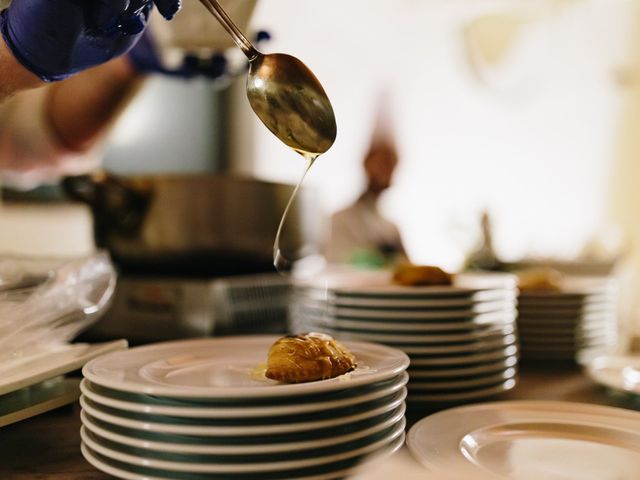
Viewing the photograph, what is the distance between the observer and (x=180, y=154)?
10.1 feet

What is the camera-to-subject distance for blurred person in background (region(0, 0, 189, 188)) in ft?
2.03

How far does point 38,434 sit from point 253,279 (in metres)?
0.49

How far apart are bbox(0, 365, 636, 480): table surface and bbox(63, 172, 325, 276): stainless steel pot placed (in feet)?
1.14

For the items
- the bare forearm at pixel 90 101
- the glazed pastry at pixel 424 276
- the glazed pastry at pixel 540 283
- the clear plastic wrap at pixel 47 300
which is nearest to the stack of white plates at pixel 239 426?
the clear plastic wrap at pixel 47 300

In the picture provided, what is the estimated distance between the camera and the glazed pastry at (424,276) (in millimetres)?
796

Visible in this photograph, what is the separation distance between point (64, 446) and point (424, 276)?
1.49 ft

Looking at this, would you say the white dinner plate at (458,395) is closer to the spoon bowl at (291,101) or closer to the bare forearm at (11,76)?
the spoon bowl at (291,101)

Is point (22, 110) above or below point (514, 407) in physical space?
above

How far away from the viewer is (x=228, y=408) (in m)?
0.43

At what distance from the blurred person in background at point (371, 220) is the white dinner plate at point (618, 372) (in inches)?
74.0

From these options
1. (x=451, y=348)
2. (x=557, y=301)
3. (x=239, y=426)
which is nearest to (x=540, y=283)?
(x=557, y=301)

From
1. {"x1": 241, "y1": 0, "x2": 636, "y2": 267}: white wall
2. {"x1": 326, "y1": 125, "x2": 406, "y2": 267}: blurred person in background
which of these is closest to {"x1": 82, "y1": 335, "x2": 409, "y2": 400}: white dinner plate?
{"x1": 326, "y1": 125, "x2": 406, "y2": 267}: blurred person in background

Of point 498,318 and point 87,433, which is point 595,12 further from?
point 87,433

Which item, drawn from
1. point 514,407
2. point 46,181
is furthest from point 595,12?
point 514,407
